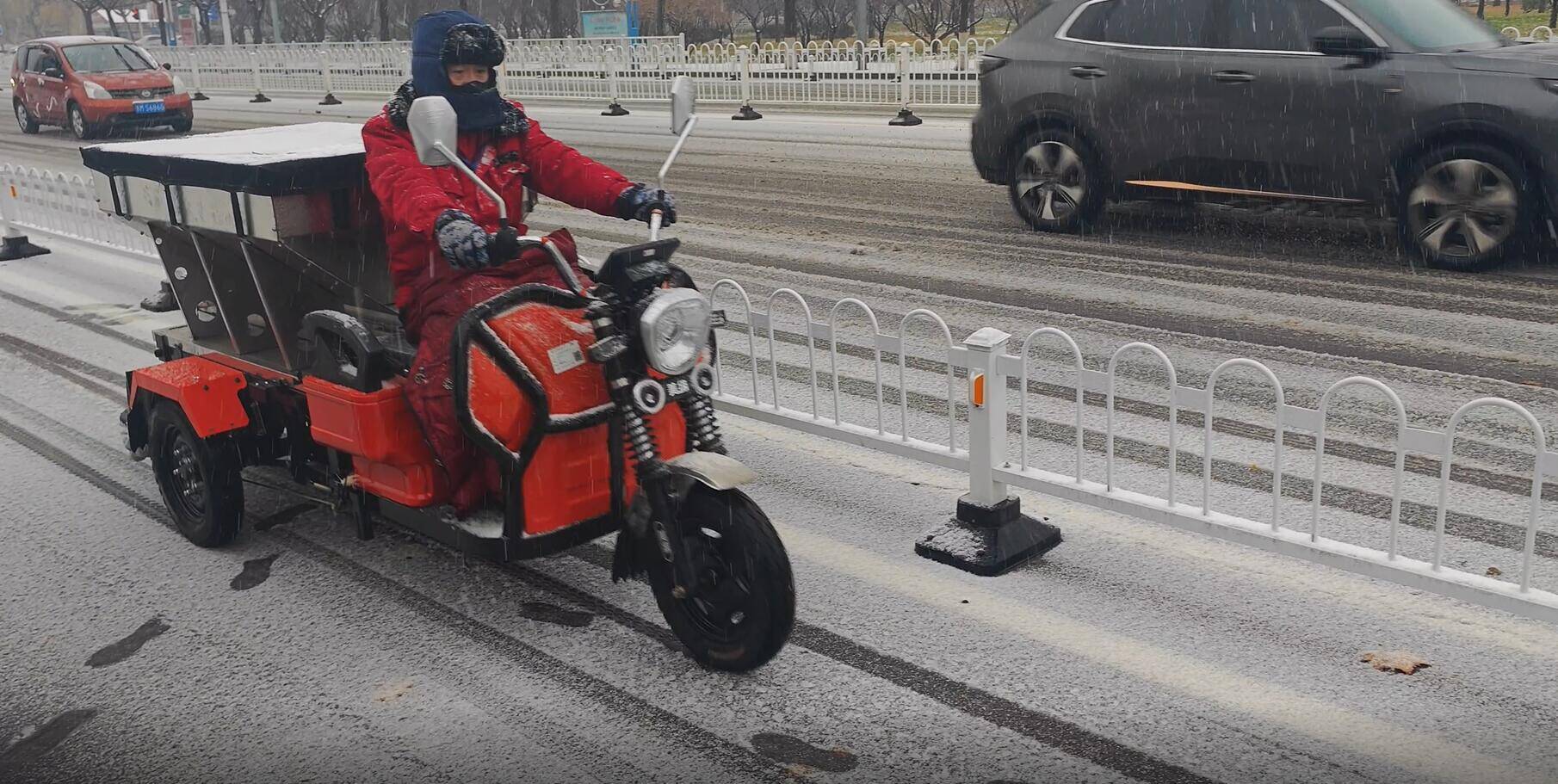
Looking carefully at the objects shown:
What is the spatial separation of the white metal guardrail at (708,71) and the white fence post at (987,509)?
54.1 ft

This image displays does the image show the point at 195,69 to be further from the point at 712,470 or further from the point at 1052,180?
the point at 712,470

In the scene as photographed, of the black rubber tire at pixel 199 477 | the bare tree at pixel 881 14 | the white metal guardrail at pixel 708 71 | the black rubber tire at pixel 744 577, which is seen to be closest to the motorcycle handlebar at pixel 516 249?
the black rubber tire at pixel 744 577

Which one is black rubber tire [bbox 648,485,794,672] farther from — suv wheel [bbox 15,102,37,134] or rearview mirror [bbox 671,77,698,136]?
suv wheel [bbox 15,102,37,134]

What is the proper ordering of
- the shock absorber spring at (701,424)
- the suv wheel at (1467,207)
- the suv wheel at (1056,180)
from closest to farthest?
the shock absorber spring at (701,424) → the suv wheel at (1467,207) → the suv wheel at (1056,180)

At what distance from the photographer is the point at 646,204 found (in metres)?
4.72

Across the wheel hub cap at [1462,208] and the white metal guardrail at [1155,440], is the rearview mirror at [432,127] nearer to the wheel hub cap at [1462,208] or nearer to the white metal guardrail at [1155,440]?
the white metal guardrail at [1155,440]

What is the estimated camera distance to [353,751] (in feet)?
12.2

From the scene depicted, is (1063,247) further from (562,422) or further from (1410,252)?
(562,422)

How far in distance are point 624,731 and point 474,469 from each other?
1127mm

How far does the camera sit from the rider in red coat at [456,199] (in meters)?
4.30

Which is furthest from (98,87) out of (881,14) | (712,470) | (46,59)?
(881,14)

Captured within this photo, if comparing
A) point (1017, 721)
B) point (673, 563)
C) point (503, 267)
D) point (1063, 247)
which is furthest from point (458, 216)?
point (1063, 247)

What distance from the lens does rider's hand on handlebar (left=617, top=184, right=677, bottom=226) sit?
468 centimetres

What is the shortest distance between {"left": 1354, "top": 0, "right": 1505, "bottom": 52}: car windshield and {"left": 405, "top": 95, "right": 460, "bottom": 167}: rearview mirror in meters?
7.51
